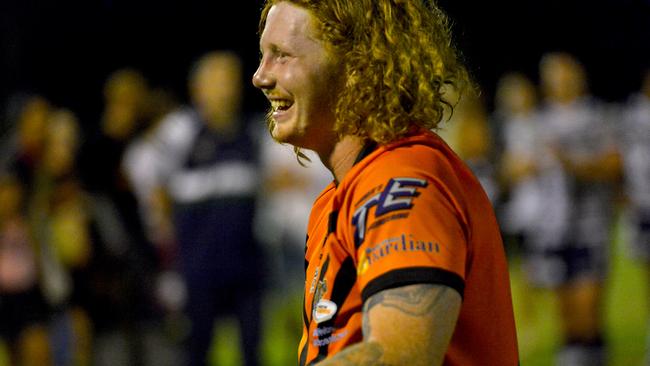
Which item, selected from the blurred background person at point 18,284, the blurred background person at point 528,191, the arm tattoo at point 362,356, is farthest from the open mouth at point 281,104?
the blurred background person at point 528,191

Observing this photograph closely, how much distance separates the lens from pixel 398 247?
7.48 feet

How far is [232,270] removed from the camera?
806cm

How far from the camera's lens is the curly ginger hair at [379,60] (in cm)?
264

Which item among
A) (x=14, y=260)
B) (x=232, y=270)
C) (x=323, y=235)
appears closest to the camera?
(x=323, y=235)

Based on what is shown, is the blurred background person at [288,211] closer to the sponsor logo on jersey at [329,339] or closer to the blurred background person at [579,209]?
the blurred background person at [579,209]

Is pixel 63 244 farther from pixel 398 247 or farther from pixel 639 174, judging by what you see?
pixel 398 247

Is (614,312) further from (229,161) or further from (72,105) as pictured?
(72,105)

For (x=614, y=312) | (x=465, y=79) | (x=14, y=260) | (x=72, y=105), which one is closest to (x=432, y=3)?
(x=465, y=79)

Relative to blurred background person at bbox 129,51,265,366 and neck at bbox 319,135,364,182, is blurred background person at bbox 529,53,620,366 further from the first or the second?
neck at bbox 319,135,364,182

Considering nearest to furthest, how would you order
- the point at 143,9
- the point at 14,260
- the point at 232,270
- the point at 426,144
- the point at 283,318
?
the point at 426,144 < the point at 232,270 < the point at 14,260 < the point at 283,318 < the point at 143,9

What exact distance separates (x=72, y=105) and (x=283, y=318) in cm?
659

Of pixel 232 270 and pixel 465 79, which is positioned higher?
pixel 465 79

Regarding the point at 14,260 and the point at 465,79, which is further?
the point at 14,260

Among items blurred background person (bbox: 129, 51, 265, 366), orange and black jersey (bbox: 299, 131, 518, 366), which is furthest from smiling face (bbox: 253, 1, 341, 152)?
blurred background person (bbox: 129, 51, 265, 366)
